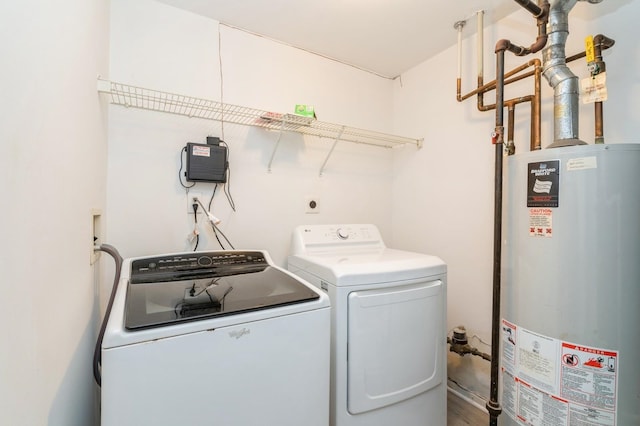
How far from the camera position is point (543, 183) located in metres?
1.04

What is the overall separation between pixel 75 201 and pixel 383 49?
6.80 ft

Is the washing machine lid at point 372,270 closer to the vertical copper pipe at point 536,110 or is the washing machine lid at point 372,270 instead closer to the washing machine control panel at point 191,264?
the washing machine control panel at point 191,264

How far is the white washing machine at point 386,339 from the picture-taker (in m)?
1.20

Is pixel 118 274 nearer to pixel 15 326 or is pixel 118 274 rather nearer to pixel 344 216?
pixel 15 326

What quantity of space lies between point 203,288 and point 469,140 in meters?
1.85

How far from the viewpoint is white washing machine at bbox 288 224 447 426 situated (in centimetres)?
120

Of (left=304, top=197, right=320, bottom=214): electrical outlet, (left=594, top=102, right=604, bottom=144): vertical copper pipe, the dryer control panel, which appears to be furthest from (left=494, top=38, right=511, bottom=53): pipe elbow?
(left=304, top=197, right=320, bottom=214): electrical outlet

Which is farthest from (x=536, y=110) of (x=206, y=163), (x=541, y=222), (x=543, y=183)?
(x=206, y=163)

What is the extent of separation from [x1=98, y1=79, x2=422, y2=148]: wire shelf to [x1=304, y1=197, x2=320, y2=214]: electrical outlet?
48 centimetres

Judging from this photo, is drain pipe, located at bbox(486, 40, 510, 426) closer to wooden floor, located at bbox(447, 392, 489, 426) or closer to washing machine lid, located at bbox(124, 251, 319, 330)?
wooden floor, located at bbox(447, 392, 489, 426)

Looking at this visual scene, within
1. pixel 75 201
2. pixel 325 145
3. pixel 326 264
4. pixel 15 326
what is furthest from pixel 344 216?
pixel 15 326

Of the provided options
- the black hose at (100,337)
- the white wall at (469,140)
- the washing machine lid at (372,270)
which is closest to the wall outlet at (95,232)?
the black hose at (100,337)

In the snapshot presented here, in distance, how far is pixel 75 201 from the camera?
0.91 metres

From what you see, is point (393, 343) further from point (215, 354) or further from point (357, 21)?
point (357, 21)
